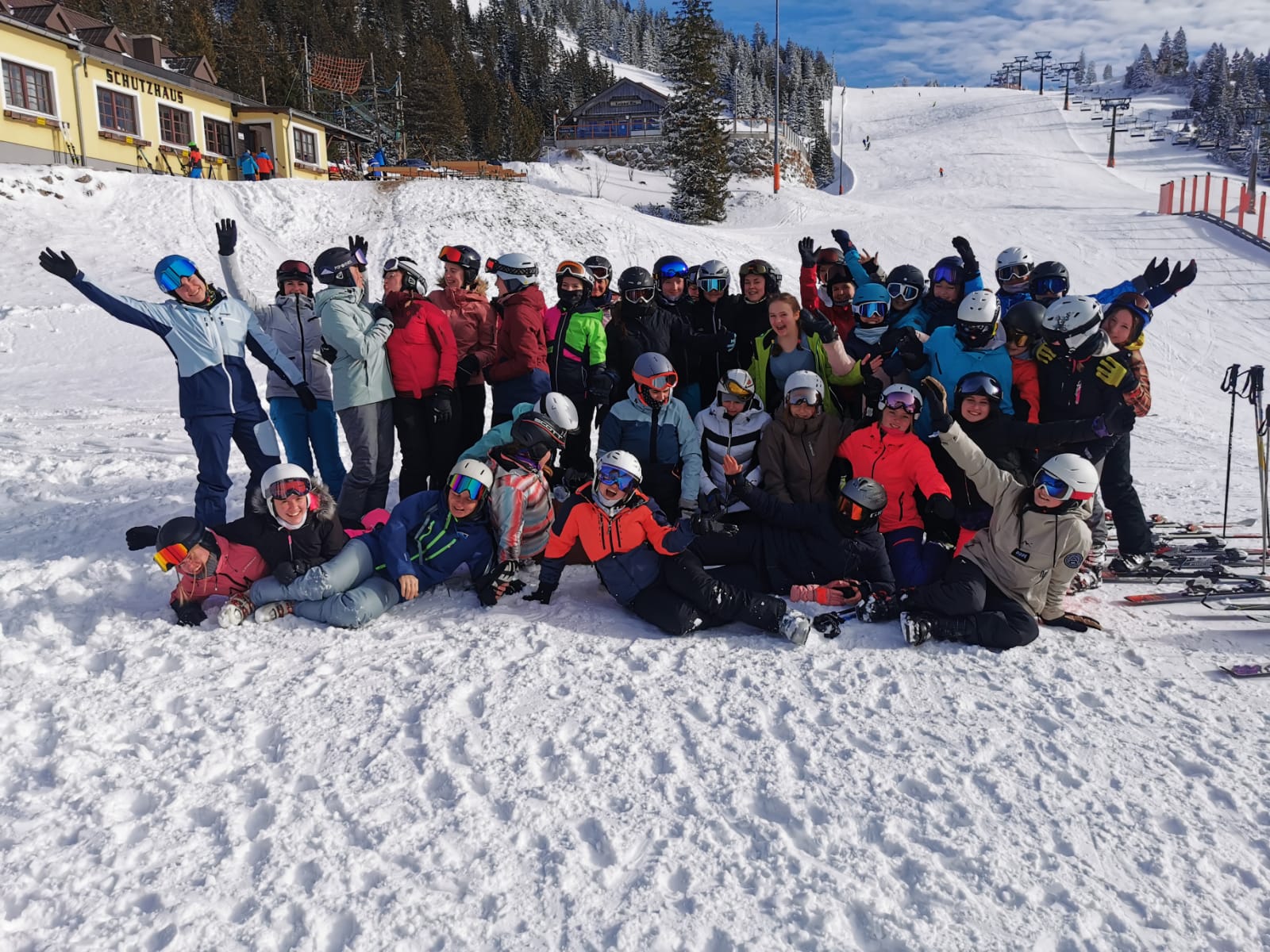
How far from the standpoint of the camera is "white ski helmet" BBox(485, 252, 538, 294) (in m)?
5.59

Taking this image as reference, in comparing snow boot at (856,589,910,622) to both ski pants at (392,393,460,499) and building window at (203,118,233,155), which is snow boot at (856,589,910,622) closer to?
ski pants at (392,393,460,499)

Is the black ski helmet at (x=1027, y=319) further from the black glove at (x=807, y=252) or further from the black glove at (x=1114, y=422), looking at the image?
the black glove at (x=807, y=252)

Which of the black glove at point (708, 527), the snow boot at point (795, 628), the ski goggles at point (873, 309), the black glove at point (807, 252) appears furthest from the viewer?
the black glove at point (807, 252)

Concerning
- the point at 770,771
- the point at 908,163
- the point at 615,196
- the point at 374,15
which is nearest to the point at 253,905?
the point at 770,771

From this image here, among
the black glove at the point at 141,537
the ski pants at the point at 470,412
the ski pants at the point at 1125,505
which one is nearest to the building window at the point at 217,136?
the ski pants at the point at 470,412

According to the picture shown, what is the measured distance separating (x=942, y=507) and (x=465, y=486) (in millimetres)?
2924

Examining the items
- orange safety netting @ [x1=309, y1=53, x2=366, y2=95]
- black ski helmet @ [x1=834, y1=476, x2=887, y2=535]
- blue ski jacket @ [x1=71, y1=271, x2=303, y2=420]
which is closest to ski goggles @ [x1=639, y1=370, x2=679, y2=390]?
black ski helmet @ [x1=834, y1=476, x2=887, y2=535]

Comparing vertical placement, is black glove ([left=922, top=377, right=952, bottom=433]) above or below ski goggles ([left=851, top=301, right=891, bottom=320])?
below

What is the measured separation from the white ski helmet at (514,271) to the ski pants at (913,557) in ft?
10.5

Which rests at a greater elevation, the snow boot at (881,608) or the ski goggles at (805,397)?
the ski goggles at (805,397)

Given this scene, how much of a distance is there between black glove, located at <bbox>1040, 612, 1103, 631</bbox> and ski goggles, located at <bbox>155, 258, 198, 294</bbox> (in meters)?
5.79

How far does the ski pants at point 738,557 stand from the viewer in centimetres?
489

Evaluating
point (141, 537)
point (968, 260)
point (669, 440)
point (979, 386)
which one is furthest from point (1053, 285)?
point (141, 537)

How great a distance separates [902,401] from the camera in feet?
15.3
